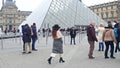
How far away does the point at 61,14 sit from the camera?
36.7 meters

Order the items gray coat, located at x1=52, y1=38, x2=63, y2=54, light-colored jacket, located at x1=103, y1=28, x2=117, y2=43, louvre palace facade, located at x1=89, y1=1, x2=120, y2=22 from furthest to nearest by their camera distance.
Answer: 1. louvre palace facade, located at x1=89, y1=1, x2=120, y2=22
2. light-colored jacket, located at x1=103, y1=28, x2=117, y2=43
3. gray coat, located at x1=52, y1=38, x2=63, y2=54

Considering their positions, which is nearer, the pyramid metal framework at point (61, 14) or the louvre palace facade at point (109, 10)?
the pyramid metal framework at point (61, 14)

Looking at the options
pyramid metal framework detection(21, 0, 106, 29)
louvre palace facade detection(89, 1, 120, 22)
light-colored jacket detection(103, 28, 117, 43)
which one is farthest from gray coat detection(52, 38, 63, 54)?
louvre palace facade detection(89, 1, 120, 22)

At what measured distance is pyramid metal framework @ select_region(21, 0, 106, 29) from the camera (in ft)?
111

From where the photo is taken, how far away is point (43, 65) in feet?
31.3

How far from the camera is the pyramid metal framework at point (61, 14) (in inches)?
1332

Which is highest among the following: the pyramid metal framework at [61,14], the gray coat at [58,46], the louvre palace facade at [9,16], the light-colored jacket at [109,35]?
the louvre palace facade at [9,16]

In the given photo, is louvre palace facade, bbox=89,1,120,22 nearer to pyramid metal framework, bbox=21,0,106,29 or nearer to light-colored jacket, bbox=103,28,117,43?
pyramid metal framework, bbox=21,0,106,29

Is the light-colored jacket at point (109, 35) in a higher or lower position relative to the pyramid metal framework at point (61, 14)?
lower

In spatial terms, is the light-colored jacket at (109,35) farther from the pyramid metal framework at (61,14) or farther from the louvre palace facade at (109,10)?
the louvre palace facade at (109,10)

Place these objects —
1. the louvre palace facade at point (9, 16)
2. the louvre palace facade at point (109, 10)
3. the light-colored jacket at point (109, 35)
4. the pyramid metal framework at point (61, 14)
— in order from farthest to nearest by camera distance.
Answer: the louvre palace facade at point (9, 16), the louvre palace facade at point (109, 10), the pyramid metal framework at point (61, 14), the light-colored jacket at point (109, 35)

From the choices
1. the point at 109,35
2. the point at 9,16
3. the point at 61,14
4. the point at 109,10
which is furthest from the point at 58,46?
the point at 9,16

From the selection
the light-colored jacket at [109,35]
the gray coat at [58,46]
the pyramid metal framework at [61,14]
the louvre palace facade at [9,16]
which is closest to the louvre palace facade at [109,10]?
the louvre palace facade at [9,16]

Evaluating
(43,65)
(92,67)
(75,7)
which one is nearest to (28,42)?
(43,65)
